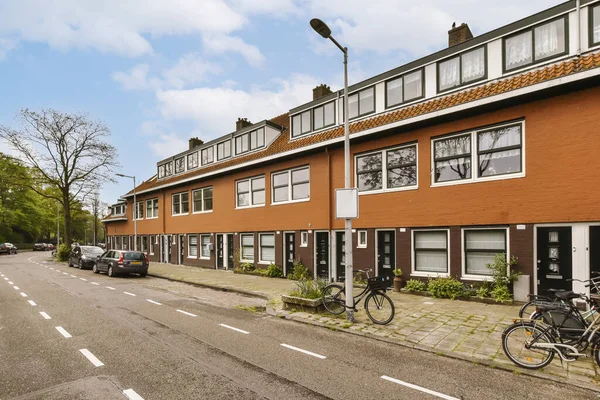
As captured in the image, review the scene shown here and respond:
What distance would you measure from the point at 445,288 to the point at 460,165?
410cm

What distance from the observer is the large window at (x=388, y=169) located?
12.8 meters

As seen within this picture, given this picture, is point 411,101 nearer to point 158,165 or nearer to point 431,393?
point 431,393

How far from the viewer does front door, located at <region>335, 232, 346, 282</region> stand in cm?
1466

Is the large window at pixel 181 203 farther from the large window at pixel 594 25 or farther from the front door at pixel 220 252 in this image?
the large window at pixel 594 25

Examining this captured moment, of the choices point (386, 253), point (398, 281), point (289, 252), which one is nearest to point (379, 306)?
point (398, 281)

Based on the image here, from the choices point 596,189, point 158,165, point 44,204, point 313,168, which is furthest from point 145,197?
point 44,204

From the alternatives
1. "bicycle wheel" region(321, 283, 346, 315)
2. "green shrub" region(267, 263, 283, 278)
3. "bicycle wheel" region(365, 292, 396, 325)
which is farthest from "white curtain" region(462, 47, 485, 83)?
"green shrub" region(267, 263, 283, 278)

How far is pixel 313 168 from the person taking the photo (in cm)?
1602

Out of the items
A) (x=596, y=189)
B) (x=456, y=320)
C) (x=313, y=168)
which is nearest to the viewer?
(x=456, y=320)

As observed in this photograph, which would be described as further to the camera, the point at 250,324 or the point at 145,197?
the point at 145,197

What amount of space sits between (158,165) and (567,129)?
29.7 m

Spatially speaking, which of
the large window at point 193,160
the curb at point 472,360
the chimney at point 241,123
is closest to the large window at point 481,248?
the curb at point 472,360

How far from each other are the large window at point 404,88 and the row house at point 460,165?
4 cm

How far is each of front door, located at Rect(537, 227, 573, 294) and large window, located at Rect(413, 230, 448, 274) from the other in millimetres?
2679
